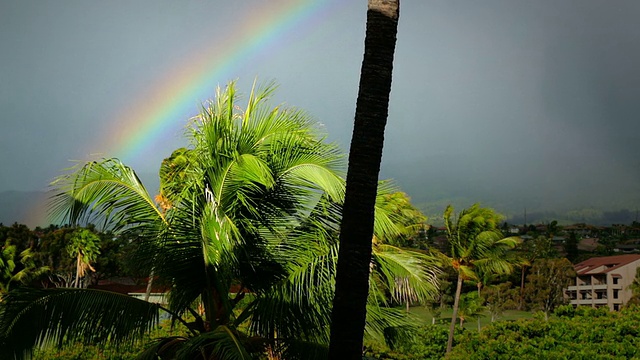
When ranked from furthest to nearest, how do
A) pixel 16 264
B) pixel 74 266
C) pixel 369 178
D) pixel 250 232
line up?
pixel 74 266 → pixel 16 264 → pixel 250 232 → pixel 369 178

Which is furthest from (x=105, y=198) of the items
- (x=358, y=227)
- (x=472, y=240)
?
(x=472, y=240)

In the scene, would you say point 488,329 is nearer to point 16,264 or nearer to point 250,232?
point 250,232

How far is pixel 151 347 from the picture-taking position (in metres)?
10.1

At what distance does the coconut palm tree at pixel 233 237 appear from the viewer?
1016cm

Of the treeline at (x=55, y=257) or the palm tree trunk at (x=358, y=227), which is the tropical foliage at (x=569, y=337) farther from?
the treeline at (x=55, y=257)

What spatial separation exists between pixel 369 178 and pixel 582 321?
2059 cm

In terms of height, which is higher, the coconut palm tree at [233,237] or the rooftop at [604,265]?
the rooftop at [604,265]

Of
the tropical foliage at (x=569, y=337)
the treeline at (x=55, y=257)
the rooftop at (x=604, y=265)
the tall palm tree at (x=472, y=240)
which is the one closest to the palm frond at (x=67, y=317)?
the tropical foliage at (x=569, y=337)

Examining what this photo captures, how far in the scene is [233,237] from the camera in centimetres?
1078

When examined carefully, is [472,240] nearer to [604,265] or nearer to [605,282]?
[605,282]

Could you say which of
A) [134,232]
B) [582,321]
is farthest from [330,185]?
[582,321]

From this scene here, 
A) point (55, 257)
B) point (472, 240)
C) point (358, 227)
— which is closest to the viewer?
point (358, 227)

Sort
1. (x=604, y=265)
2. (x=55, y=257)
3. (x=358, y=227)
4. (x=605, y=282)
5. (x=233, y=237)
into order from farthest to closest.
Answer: (x=604, y=265) → (x=605, y=282) → (x=55, y=257) → (x=233, y=237) → (x=358, y=227)

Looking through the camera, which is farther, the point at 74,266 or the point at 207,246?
the point at 74,266
